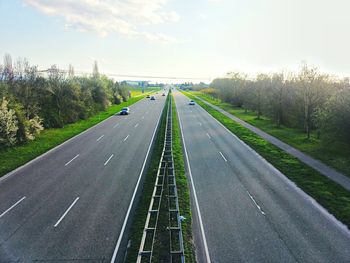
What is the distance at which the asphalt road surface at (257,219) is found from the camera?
922 cm

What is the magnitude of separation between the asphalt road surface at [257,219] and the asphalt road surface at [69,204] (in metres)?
3.86

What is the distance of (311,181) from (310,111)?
15023 millimetres

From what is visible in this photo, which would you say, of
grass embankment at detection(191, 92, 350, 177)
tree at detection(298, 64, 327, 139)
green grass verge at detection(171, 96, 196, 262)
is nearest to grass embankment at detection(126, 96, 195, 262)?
green grass verge at detection(171, 96, 196, 262)

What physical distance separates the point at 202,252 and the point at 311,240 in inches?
→ 170

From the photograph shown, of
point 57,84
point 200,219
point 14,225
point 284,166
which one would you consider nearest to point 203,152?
point 284,166

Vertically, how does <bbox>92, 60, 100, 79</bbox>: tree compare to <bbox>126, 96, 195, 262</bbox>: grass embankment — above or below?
above

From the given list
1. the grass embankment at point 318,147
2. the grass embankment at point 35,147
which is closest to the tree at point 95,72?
the grass embankment at point 35,147

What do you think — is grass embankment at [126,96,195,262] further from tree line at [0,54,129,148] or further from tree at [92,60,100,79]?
tree at [92,60,100,79]

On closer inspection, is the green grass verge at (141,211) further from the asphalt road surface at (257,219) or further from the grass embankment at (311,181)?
the grass embankment at (311,181)

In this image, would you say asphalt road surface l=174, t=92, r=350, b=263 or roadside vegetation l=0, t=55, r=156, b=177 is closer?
asphalt road surface l=174, t=92, r=350, b=263

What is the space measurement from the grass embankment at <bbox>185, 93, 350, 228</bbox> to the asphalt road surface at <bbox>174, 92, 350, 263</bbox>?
497mm

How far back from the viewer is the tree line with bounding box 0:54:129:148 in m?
23.6

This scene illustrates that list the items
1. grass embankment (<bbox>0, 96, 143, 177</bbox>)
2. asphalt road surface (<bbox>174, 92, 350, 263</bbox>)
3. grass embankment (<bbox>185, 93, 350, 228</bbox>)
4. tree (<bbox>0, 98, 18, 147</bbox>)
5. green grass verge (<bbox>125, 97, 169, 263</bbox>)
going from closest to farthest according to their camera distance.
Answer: asphalt road surface (<bbox>174, 92, 350, 263</bbox>) < green grass verge (<bbox>125, 97, 169, 263</bbox>) < grass embankment (<bbox>185, 93, 350, 228</bbox>) < grass embankment (<bbox>0, 96, 143, 177</bbox>) < tree (<bbox>0, 98, 18, 147</bbox>)

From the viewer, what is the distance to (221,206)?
12617mm
